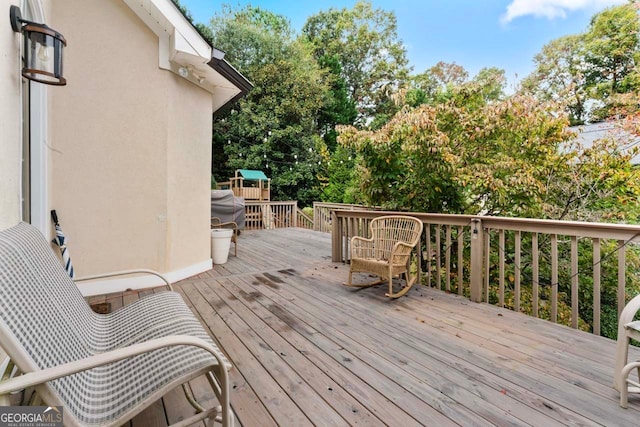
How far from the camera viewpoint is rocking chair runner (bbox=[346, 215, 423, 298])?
363 cm

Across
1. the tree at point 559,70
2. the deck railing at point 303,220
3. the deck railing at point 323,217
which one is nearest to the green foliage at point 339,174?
the deck railing at point 303,220

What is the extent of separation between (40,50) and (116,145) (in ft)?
5.26

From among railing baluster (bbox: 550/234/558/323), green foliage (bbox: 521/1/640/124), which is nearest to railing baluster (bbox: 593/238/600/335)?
railing baluster (bbox: 550/234/558/323)

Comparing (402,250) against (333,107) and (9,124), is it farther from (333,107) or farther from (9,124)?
(333,107)

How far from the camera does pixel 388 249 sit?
4.24 metres

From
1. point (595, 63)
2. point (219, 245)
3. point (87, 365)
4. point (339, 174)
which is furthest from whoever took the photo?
point (339, 174)

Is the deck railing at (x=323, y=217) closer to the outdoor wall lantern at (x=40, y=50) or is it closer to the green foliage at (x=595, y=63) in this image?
the outdoor wall lantern at (x=40, y=50)

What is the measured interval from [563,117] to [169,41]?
5.81 meters

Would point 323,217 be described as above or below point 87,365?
above

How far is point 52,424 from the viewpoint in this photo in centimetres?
106

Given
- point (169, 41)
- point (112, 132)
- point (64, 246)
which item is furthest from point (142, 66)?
point (64, 246)

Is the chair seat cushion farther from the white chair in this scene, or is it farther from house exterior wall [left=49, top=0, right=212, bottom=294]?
house exterior wall [left=49, top=0, right=212, bottom=294]

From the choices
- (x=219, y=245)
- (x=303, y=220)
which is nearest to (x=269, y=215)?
(x=303, y=220)

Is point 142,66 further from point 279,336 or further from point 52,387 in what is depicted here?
point 52,387
